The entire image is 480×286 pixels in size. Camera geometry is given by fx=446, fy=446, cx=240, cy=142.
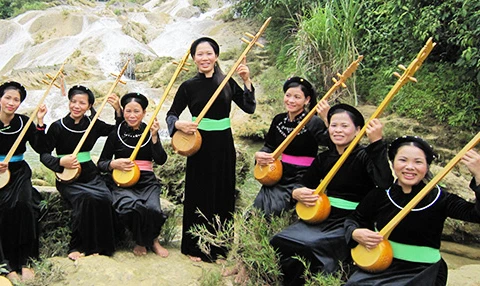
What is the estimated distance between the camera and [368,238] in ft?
7.81

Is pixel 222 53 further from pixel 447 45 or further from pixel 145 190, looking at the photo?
pixel 145 190

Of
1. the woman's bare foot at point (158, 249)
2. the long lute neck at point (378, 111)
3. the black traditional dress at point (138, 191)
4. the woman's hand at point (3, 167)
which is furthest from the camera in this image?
the woman's bare foot at point (158, 249)

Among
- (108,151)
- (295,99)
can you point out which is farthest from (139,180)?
(295,99)

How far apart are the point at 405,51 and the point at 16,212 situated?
22.1 ft

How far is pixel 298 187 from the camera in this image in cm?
299

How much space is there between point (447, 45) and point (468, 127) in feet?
4.22

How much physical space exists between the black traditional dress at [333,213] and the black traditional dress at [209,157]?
2.65ft

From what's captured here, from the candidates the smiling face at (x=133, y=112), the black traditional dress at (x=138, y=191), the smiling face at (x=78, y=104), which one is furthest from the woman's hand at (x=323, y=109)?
the smiling face at (x=78, y=104)

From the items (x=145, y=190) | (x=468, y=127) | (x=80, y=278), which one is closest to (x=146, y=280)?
(x=80, y=278)

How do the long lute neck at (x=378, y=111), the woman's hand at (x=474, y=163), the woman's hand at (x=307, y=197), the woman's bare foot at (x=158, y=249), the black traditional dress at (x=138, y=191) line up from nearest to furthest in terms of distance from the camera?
the woman's hand at (x=474, y=163), the long lute neck at (x=378, y=111), the woman's hand at (x=307, y=197), the black traditional dress at (x=138, y=191), the woman's bare foot at (x=158, y=249)

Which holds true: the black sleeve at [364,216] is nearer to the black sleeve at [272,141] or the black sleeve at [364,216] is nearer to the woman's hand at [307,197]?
the woman's hand at [307,197]

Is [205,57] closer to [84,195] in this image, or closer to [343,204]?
[84,195]

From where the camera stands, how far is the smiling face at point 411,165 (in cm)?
241

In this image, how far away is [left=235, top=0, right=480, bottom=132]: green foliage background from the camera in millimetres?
6086
